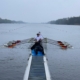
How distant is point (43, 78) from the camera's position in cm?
1642

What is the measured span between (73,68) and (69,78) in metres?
3.75

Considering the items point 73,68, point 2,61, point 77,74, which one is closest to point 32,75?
point 77,74

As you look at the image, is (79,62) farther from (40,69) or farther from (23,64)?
(40,69)

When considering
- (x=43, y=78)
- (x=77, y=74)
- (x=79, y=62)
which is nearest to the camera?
(x=43, y=78)

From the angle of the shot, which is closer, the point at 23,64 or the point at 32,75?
the point at 32,75

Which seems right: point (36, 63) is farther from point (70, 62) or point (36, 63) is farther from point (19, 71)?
point (70, 62)

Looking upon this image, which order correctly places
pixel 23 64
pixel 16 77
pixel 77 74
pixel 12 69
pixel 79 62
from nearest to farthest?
1. pixel 16 77
2. pixel 77 74
3. pixel 12 69
4. pixel 23 64
5. pixel 79 62

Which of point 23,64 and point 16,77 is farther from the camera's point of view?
point 23,64

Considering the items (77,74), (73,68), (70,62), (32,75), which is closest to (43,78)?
(32,75)

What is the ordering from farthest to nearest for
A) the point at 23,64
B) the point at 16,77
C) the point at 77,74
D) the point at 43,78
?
the point at 23,64, the point at 77,74, the point at 16,77, the point at 43,78

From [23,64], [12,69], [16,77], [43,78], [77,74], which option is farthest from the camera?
[23,64]

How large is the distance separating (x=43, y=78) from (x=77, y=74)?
4361mm

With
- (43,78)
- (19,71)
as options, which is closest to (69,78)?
(43,78)

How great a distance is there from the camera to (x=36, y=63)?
68.3 feet
